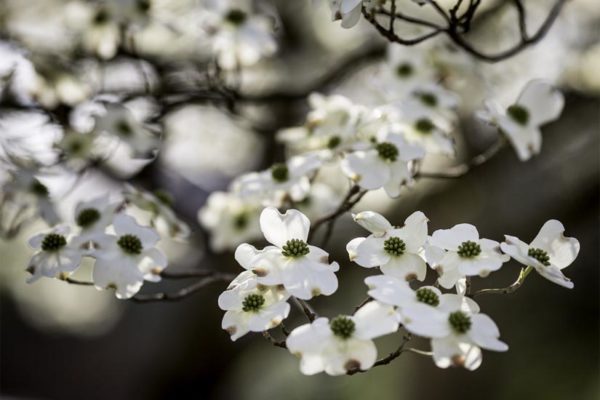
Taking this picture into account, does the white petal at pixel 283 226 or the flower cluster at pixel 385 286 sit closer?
the flower cluster at pixel 385 286

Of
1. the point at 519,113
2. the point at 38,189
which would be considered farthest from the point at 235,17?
the point at 519,113

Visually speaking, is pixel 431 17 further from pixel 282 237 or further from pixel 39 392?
pixel 39 392

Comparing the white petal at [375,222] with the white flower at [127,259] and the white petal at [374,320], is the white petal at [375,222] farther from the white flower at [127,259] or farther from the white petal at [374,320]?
the white flower at [127,259]

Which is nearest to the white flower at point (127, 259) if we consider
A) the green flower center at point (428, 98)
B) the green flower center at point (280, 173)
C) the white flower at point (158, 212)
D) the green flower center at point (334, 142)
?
the white flower at point (158, 212)

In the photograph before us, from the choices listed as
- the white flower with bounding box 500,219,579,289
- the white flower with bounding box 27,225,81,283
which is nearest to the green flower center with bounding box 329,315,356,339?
the white flower with bounding box 500,219,579,289

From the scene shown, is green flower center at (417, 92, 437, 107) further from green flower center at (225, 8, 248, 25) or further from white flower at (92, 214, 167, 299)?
white flower at (92, 214, 167, 299)

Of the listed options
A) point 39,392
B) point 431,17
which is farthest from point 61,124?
point 39,392

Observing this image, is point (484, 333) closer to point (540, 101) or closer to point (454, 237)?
point (454, 237)
